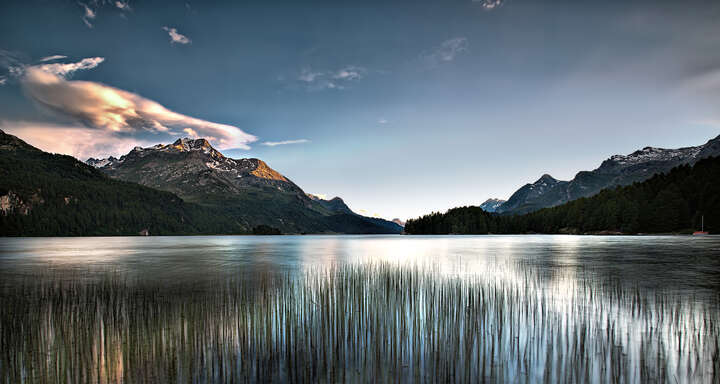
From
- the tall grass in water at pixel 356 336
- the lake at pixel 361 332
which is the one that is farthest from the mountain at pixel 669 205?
the tall grass in water at pixel 356 336

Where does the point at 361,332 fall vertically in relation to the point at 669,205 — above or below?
below

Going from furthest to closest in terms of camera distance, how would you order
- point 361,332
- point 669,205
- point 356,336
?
1. point 669,205
2. point 361,332
3. point 356,336

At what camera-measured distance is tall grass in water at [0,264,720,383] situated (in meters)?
10.9

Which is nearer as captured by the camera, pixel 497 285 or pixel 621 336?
pixel 621 336

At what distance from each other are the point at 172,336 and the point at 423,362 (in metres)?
9.64

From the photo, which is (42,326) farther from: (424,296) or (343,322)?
(424,296)

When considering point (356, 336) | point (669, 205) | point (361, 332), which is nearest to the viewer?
point (356, 336)

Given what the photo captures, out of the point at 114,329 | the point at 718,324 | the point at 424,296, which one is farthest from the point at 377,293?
the point at 718,324

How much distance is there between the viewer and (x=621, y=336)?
1457 centimetres

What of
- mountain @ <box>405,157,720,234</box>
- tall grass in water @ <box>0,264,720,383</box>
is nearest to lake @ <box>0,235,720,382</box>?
tall grass in water @ <box>0,264,720,383</box>

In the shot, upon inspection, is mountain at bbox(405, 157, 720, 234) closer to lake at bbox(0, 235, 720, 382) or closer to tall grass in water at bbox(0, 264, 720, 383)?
lake at bbox(0, 235, 720, 382)

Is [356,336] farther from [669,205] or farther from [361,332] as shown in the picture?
[669,205]

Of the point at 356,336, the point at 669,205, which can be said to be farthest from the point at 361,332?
the point at 669,205

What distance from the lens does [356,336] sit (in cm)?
1430
